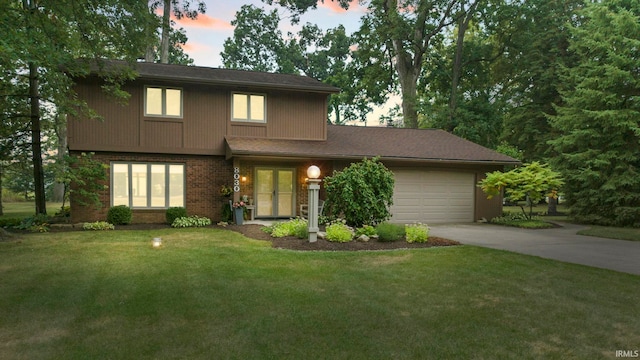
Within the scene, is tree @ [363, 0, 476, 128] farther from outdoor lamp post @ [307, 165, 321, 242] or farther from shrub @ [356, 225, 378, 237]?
outdoor lamp post @ [307, 165, 321, 242]

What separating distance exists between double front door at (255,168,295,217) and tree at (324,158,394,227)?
4280mm

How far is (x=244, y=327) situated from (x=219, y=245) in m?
5.07

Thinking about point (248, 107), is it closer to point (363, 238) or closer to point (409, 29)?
point (363, 238)

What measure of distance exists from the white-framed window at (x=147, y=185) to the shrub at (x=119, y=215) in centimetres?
66

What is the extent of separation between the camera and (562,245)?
9.47m

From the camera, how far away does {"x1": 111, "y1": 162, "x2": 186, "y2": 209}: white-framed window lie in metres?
13.1

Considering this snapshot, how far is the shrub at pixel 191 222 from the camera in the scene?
489 inches

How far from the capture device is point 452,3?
74.8ft

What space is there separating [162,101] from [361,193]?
7.91m

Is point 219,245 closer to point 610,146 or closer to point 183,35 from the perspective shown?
point 610,146

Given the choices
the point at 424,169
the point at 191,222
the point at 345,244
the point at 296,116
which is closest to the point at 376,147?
the point at 424,169

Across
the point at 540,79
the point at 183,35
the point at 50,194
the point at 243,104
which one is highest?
the point at 183,35

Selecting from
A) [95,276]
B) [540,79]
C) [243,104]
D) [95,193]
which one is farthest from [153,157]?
[540,79]

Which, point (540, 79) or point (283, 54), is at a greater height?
point (283, 54)
